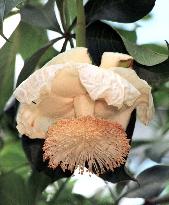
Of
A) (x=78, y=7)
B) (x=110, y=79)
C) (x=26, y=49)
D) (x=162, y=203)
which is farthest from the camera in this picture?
(x=26, y=49)

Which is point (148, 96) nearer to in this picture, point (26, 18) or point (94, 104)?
point (94, 104)

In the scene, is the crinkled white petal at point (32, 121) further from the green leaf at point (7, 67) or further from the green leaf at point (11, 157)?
the green leaf at point (11, 157)

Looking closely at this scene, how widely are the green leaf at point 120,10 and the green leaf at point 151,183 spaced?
0.86ft

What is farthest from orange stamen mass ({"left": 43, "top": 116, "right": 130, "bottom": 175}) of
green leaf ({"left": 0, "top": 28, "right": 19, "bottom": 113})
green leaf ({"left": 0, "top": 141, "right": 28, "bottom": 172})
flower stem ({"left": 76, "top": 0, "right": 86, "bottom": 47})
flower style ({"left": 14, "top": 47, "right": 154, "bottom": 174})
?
green leaf ({"left": 0, "top": 141, "right": 28, "bottom": 172})

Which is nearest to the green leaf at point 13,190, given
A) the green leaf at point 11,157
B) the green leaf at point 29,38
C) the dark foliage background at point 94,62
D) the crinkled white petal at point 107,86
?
the dark foliage background at point 94,62

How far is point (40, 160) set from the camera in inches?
36.2

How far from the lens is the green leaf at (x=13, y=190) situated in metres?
0.93

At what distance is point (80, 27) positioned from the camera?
0.78 m

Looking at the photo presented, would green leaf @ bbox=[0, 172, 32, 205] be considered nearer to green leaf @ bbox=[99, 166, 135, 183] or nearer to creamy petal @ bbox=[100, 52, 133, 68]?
green leaf @ bbox=[99, 166, 135, 183]

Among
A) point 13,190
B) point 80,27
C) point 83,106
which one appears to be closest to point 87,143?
point 83,106

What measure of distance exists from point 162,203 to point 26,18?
355 mm

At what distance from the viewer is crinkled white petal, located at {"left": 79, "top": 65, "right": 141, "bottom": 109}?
664 millimetres

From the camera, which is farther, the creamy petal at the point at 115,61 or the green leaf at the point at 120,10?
the green leaf at the point at 120,10

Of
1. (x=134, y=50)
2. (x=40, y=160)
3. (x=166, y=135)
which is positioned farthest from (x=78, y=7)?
(x=166, y=135)
